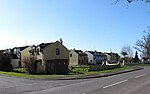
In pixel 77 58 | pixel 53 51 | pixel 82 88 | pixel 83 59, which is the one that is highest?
pixel 53 51

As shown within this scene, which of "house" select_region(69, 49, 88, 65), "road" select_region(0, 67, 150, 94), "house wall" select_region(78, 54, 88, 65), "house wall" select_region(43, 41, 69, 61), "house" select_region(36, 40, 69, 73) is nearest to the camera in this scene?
"road" select_region(0, 67, 150, 94)

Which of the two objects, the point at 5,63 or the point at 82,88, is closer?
the point at 82,88

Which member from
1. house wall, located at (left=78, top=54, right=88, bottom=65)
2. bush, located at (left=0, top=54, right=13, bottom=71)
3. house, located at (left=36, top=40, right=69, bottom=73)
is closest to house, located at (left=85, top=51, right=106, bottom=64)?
house wall, located at (left=78, top=54, right=88, bottom=65)

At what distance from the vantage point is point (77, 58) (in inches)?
4675

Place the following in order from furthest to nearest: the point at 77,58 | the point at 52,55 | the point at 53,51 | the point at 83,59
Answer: the point at 83,59 → the point at 77,58 → the point at 53,51 → the point at 52,55

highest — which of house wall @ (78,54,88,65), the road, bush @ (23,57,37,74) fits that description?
house wall @ (78,54,88,65)

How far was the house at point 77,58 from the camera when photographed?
115 m

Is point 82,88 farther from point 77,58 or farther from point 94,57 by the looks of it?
point 94,57

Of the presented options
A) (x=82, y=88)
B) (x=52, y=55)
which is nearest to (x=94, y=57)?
(x=52, y=55)

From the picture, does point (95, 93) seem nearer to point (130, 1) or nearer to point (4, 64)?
point (130, 1)

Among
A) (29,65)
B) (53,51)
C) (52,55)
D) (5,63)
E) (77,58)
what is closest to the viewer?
(29,65)

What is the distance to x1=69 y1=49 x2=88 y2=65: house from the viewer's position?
377 ft

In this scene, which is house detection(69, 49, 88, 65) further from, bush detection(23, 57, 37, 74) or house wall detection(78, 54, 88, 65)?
bush detection(23, 57, 37, 74)

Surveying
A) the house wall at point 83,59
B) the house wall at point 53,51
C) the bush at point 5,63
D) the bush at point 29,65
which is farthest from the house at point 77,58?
the bush at point 29,65
